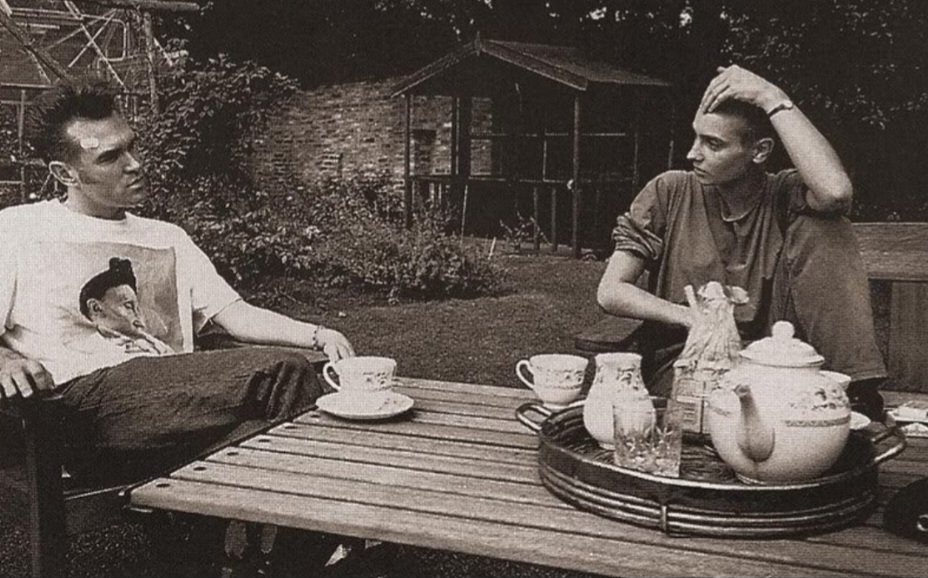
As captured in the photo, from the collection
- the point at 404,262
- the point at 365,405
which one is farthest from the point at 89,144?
the point at 404,262

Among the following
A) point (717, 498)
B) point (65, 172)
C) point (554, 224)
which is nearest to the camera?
point (717, 498)

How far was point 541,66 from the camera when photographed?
12.7 metres

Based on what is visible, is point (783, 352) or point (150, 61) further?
point (150, 61)

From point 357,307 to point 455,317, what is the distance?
2.59 ft

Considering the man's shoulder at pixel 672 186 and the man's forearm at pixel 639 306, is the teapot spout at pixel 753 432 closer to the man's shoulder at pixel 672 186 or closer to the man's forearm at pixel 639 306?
the man's forearm at pixel 639 306

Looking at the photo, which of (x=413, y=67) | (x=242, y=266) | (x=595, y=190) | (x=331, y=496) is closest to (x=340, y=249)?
(x=242, y=266)

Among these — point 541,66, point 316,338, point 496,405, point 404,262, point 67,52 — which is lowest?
point 404,262

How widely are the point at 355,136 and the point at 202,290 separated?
538 inches

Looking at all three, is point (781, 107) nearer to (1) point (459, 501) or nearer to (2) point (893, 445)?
(2) point (893, 445)

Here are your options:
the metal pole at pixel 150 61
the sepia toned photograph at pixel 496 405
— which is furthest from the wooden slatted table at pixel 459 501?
the metal pole at pixel 150 61

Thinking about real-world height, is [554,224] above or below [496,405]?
below

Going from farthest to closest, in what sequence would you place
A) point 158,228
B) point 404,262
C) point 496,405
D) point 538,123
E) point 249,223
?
point 538,123, point 249,223, point 404,262, point 158,228, point 496,405

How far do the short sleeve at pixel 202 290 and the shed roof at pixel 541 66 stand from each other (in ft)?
31.3

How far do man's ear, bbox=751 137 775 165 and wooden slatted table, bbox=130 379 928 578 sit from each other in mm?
996
